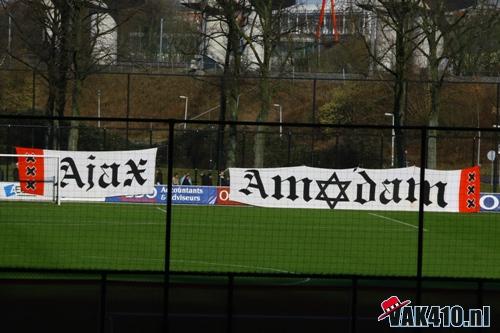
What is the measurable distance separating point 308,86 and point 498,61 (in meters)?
17.5

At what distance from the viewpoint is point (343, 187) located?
→ 788 inches

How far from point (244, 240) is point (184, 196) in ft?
40.3

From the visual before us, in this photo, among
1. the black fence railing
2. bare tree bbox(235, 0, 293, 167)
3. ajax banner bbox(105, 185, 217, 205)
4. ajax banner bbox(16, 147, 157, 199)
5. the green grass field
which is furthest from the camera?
bare tree bbox(235, 0, 293, 167)

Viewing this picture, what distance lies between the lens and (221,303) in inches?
553

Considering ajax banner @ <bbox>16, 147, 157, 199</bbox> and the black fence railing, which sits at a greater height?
ajax banner @ <bbox>16, 147, 157, 199</bbox>

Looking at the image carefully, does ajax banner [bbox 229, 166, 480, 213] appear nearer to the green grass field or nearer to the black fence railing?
the black fence railing

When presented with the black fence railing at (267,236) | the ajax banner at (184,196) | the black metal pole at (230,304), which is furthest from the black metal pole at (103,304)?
the ajax banner at (184,196)

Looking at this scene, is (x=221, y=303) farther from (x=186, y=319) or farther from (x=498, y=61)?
(x=498, y=61)

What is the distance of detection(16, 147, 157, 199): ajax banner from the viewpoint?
52.0 feet

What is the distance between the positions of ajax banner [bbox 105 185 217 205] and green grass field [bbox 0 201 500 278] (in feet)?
2.75

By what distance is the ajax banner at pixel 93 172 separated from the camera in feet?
52.0

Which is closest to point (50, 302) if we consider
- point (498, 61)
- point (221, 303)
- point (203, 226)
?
point (221, 303)

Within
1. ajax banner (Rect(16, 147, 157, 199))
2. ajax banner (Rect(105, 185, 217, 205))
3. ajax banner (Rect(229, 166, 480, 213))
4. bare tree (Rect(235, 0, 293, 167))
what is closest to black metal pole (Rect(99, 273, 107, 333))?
ajax banner (Rect(16, 147, 157, 199))

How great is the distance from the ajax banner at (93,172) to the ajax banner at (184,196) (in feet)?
18.3
